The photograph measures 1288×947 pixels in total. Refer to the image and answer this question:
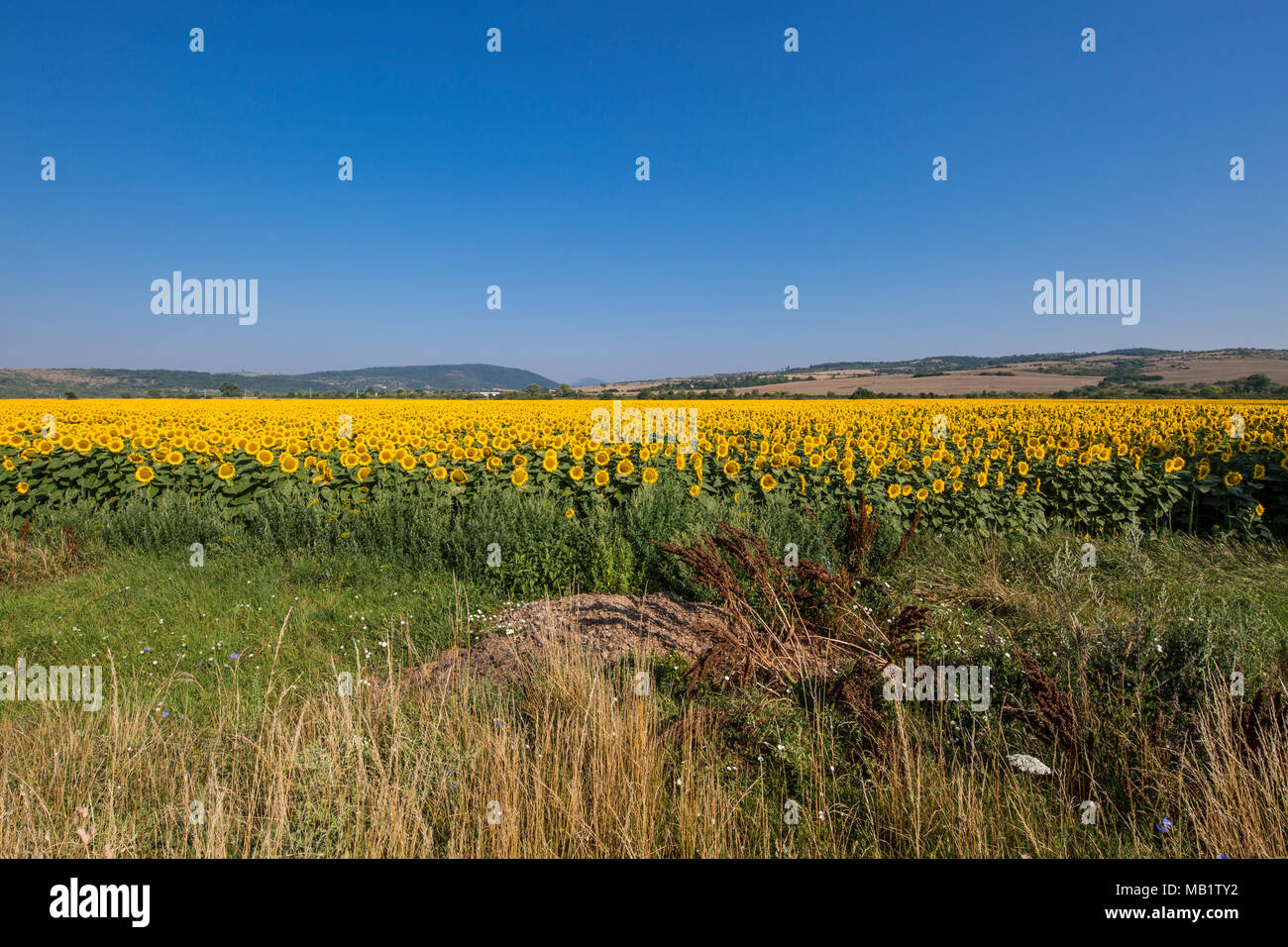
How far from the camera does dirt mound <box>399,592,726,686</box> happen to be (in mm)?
3877

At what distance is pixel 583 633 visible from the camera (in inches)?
171

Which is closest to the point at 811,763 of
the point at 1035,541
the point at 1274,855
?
the point at 1274,855

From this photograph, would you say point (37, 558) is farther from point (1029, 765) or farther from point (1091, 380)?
point (1091, 380)

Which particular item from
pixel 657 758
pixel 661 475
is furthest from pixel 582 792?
pixel 661 475

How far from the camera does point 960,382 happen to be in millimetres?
51938

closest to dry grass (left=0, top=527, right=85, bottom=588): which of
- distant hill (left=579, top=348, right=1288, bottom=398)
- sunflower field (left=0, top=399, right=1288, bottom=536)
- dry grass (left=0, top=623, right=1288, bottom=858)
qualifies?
sunflower field (left=0, top=399, right=1288, bottom=536)

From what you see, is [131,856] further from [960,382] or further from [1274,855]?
[960,382]

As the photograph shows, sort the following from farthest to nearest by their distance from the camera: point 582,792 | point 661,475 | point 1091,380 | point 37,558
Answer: point 1091,380 < point 661,475 < point 37,558 < point 582,792

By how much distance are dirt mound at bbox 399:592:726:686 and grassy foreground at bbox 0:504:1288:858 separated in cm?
21

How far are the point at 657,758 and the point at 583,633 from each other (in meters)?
1.70

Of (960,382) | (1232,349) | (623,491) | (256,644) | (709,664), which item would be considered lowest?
(256,644)

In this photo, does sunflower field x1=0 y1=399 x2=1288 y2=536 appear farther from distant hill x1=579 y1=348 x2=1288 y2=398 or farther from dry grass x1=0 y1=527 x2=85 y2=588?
distant hill x1=579 y1=348 x2=1288 y2=398

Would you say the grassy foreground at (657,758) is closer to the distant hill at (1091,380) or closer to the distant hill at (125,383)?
the distant hill at (1091,380)
